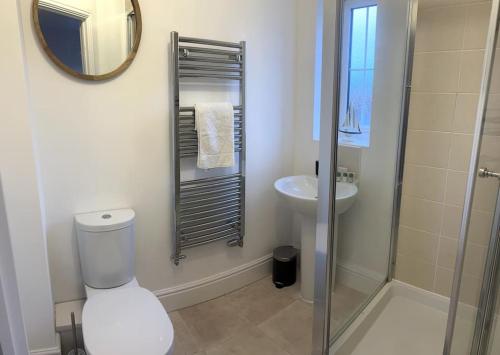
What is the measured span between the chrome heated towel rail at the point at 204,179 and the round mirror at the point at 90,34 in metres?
0.25

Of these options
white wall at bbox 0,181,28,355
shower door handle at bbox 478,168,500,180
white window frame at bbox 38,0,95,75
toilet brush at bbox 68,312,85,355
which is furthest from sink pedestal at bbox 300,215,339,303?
white wall at bbox 0,181,28,355

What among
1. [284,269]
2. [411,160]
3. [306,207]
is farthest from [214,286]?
[411,160]

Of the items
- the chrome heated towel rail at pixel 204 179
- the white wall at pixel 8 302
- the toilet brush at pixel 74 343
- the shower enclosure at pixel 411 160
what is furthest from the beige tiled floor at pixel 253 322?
the white wall at pixel 8 302

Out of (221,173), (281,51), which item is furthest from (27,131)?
(281,51)

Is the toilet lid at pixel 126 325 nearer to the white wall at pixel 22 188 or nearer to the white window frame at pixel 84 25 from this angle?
the white wall at pixel 22 188

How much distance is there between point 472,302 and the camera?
142 cm

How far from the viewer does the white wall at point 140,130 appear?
1.86 meters

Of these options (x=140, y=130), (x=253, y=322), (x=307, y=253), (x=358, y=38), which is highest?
(x=358, y=38)

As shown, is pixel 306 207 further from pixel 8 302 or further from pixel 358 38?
pixel 8 302

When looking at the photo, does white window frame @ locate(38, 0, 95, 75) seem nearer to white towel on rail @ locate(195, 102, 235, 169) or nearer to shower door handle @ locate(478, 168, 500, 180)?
white towel on rail @ locate(195, 102, 235, 169)

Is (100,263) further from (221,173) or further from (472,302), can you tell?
(472,302)

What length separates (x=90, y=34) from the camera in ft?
6.05

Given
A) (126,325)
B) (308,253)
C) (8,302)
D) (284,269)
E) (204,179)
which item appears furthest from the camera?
(284,269)

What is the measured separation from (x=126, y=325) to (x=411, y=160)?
1.81 m
